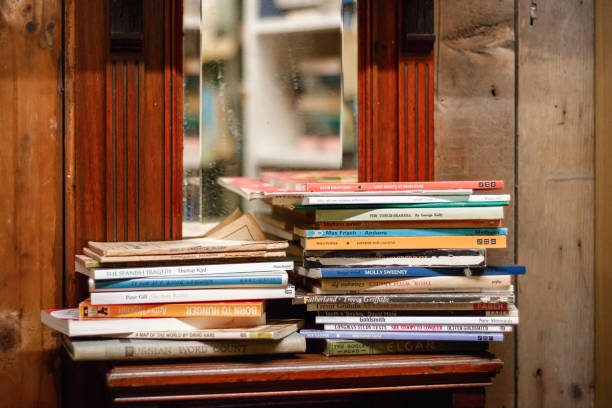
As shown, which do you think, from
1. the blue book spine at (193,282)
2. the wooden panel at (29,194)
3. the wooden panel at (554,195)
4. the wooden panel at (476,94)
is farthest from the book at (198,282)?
the wooden panel at (554,195)

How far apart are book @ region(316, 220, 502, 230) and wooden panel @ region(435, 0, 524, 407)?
0.93 ft

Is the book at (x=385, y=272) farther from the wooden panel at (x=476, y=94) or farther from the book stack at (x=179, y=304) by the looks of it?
the wooden panel at (x=476, y=94)

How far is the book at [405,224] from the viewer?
1120mm

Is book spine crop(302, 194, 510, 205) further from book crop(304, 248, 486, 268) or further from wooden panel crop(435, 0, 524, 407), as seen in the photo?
wooden panel crop(435, 0, 524, 407)

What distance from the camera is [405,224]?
3.68ft

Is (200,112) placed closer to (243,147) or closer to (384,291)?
(243,147)

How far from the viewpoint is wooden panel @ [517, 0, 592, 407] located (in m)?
1.42

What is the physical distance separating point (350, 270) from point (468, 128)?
52 cm

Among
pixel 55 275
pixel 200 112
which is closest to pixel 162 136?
pixel 200 112

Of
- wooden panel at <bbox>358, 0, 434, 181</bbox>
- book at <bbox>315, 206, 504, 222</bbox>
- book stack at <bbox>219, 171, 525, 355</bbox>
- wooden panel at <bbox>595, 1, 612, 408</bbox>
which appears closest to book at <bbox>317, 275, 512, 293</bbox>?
book stack at <bbox>219, 171, 525, 355</bbox>

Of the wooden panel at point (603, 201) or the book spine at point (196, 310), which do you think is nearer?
the book spine at point (196, 310)

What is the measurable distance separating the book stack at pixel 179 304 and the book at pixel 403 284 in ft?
0.31

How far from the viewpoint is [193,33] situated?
1360 mm

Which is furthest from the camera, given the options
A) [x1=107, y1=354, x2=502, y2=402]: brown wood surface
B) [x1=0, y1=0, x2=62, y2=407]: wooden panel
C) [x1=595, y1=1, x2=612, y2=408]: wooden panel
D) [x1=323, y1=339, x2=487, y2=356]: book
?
[x1=595, y1=1, x2=612, y2=408]: wooden panel
